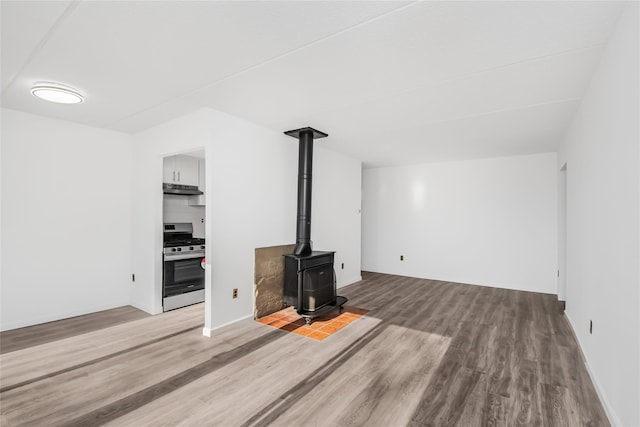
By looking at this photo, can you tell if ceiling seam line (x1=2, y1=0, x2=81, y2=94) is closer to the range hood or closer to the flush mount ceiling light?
the flush mount ceiling light

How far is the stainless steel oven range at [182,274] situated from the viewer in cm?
393

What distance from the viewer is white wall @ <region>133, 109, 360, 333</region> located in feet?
10.5

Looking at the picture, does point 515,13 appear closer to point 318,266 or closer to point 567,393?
point 567,393

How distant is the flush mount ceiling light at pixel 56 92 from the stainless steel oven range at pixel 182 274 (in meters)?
1.93

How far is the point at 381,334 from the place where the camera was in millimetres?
3232

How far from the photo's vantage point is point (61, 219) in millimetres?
3648

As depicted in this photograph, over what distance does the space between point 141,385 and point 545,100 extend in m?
4.30

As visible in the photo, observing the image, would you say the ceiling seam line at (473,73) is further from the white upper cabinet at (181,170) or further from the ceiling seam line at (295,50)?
the white upper cabinet at (181,170)

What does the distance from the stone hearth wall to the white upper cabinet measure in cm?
186

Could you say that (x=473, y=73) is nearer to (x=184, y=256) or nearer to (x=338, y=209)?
(x=338, y=209)

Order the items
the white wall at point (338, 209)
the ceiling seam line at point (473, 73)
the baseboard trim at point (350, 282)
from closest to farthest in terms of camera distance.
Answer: the ceiling seam line at point (473, 73) < the white wall at point (338, 209) < the baseboard trim at point (350, 282)

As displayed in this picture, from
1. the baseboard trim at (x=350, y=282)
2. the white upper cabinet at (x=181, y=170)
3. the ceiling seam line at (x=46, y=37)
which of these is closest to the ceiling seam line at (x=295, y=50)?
the ceiling seam line at (x=46, y=37)

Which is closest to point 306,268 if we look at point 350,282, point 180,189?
point 350,282

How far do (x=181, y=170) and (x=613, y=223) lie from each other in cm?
482
